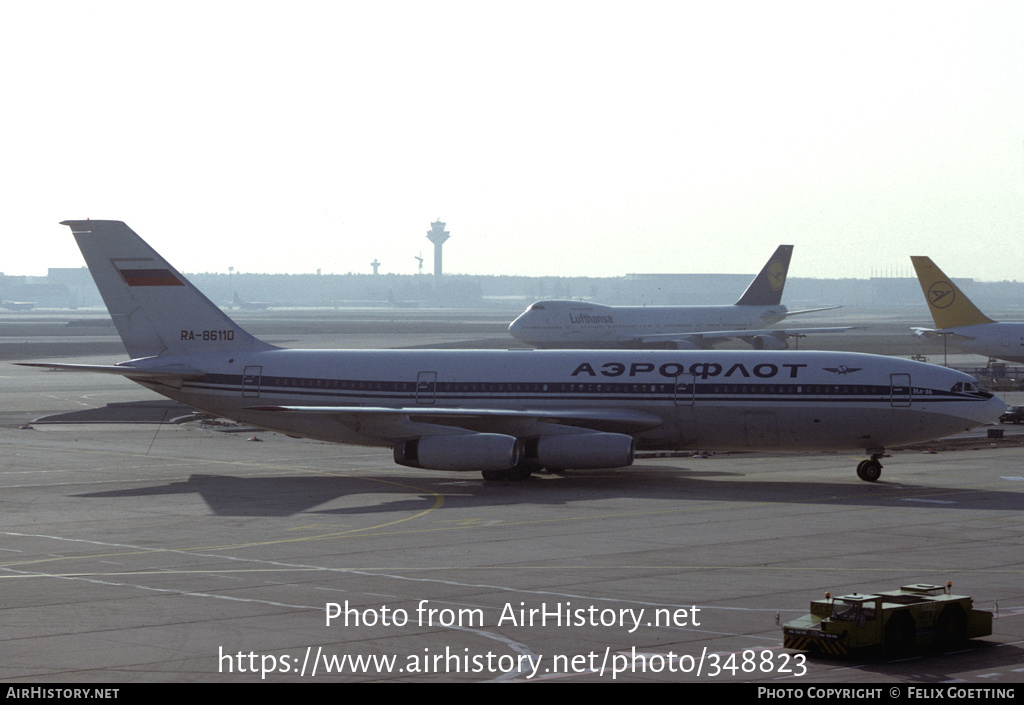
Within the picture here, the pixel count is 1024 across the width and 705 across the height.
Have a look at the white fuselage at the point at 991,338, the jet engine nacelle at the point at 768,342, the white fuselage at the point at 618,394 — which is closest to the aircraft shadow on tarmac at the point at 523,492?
the white fuselage at the point at 618,394

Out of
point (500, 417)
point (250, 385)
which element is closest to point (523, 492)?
point (500, 417)

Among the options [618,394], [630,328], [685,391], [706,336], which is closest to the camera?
[685,391]

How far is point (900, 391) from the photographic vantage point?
4203 centimetres

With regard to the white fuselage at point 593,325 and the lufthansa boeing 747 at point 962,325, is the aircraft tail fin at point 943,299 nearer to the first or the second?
the lufthansa boeing 747 at point 962,325

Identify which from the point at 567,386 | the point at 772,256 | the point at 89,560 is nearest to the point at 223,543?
the point at 89,560

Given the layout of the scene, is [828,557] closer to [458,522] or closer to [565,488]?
[458,522]

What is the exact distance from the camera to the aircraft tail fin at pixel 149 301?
46750 millimetres

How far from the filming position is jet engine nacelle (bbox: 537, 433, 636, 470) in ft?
136

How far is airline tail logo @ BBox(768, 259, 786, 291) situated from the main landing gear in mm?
83078

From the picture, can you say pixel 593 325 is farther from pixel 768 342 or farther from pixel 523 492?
pixel 523 492

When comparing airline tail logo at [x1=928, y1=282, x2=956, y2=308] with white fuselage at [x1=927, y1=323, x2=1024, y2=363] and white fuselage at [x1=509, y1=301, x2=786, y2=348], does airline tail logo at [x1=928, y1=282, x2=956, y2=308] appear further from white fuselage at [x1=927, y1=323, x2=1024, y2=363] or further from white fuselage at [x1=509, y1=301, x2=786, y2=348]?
white fuselage at [x1=509, y1=301, x2=786, y2=348]

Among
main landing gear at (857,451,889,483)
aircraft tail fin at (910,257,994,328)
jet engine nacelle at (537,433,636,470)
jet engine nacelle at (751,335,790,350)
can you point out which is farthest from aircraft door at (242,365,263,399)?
jet engine nacelle at (751,335,790,350)

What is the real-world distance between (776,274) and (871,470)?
84748 mm

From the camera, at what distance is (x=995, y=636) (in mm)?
20000
